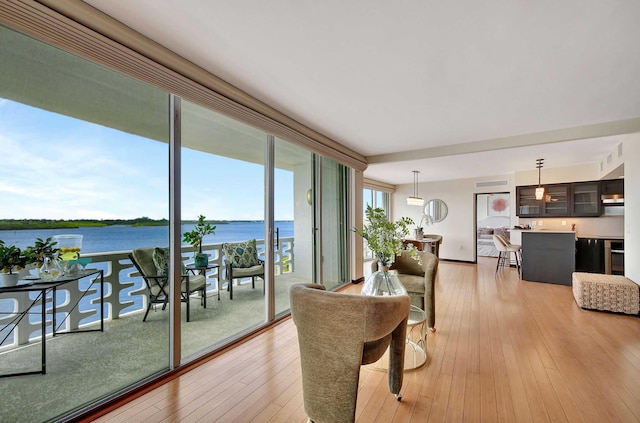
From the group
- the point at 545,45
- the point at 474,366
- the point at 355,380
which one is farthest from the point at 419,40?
the point at 474,366

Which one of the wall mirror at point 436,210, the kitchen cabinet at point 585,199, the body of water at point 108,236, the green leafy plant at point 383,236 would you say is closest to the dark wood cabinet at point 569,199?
the kitchen cabinet at point 585,199

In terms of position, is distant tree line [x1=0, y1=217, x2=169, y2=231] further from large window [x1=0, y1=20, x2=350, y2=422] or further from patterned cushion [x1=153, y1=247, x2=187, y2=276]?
patterned cushion [x1=153, y1=247, x2=187, y2=276]

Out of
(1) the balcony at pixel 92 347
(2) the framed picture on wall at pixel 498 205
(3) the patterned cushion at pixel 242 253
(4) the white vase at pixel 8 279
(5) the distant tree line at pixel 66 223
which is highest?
(2) the framed picture on wall at pixel 498 205

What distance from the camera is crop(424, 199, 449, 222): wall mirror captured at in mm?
7973

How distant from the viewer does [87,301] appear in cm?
184

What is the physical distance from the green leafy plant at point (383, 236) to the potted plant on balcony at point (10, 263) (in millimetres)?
2252

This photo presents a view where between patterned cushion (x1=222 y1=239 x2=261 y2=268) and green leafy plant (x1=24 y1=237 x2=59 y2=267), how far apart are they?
63.6 inches

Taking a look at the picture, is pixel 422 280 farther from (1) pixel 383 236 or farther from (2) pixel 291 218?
(2) pixel 291 218

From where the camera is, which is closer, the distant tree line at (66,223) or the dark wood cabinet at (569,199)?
the distant tree line at (66,223)

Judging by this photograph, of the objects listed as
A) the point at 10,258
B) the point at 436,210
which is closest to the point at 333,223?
the point at 10,258

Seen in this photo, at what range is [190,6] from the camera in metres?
1.58

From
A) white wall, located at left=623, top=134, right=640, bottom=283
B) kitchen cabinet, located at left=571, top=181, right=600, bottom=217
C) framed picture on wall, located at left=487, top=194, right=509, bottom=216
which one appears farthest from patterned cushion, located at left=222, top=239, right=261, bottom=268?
framed picture on wall, located at left=487, top=194, right=509, bottom=216

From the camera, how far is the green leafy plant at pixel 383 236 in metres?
2.28

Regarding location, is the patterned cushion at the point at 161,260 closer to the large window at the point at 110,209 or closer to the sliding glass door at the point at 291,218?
the large window at the point at 110,209
